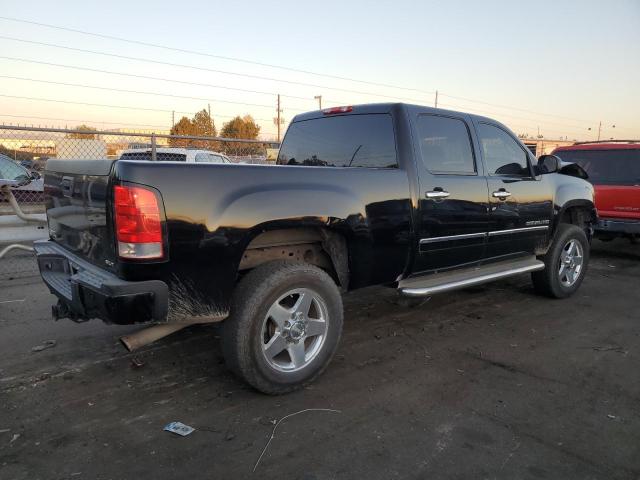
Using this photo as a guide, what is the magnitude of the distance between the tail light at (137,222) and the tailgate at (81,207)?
0.41 ft

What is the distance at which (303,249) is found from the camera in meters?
3.61

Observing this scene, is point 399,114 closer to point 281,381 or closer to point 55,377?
point 281,381

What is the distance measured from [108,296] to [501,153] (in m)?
3.90

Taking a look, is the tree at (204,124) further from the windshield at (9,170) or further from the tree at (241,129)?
the windshield at (9,170)

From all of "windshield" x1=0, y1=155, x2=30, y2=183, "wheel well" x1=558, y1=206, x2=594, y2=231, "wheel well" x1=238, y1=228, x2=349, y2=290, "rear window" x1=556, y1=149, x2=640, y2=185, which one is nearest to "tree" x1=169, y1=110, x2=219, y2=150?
"windshield" x1=0, y1=155, x2=30, y2=183

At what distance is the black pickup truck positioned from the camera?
2.72 metres

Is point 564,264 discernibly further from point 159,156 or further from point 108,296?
point 159,156

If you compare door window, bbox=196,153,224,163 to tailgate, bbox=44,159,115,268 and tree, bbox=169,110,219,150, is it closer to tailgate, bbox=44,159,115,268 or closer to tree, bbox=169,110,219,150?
tailgate, bbox=44,159,115,268

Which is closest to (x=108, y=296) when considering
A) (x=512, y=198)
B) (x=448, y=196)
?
(x=448, y=196)

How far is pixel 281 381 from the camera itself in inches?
126

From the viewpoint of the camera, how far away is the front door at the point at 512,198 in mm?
4691

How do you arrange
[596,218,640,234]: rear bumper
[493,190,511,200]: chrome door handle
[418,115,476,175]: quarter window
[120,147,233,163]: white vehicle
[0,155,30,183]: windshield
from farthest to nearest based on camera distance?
1. [120,147,233,163]: white vehicle
2. [0,155,30,183]: windshield
3. [596,218,640,234]: rear bumper
4. [493,190,511,200]: chrome door handle
5. [418,115,476,175]: quarter window

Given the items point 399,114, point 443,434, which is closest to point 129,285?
point 443,434

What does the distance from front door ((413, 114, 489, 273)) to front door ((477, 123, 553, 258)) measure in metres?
0.18
